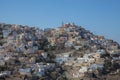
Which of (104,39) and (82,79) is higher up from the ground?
(104,39)

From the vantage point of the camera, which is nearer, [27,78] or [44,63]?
[27,78]

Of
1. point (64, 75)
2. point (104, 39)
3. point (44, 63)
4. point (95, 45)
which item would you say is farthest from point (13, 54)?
point (104, 39)

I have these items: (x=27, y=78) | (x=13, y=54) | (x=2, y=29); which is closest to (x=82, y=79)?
(x=27, y=78)

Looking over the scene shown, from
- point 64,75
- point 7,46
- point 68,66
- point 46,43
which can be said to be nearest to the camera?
point 64,75

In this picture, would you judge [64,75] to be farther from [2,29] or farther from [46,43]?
[2,29]

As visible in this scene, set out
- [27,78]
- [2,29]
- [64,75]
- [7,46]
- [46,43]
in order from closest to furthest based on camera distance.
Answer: [27,78]
[64,75]
[7,46]
[46,43]
[2,29]

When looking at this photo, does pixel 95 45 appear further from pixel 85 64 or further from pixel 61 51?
pixel 85 64
